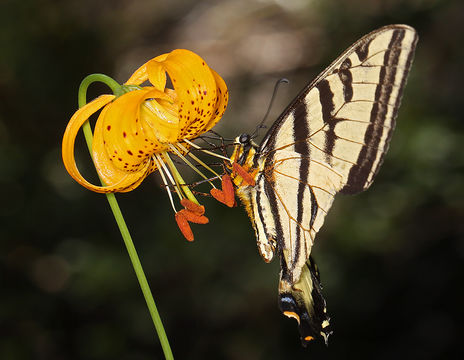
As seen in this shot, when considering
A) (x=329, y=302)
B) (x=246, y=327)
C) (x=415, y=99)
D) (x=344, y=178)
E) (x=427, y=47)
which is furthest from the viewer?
(x=427, y=47)

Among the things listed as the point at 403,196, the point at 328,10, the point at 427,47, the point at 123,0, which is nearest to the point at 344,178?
the point at 403,196

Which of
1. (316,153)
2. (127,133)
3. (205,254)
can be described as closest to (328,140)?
(316,153)

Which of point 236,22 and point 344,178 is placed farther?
point 236,22

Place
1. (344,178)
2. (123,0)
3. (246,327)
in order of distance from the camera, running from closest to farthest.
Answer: (344,178), (246,327), (123,0)

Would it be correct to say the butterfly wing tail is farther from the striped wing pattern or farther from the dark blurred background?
the dark blurred background

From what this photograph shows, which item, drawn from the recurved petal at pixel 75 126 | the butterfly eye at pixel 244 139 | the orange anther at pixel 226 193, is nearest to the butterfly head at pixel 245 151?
the butterfly eye at pixel 244 139

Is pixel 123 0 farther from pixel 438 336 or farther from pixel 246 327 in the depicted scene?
pixel 438 336
